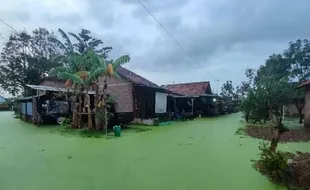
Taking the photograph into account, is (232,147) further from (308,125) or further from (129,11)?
(308,125)

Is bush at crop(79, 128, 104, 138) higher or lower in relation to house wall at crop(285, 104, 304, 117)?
lower

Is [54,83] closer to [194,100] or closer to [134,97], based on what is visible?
[134,97]

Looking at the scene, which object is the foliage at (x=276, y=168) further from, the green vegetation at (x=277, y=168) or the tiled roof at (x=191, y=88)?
the tiled roof at (x=191, y=88)

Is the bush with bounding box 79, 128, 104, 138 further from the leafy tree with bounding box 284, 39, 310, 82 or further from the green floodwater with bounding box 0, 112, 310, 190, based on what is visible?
the leafy tree with bounding box 284, 39, 310, 82

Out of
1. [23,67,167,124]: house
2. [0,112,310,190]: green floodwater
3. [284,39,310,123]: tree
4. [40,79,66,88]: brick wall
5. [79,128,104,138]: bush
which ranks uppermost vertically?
[284,39,310,123]: tree

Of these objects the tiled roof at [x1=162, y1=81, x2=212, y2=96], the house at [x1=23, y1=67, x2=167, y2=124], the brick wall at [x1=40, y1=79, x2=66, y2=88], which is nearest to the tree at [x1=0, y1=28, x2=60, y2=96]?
the brick wall at [x1=40, y1=79, x2=66, y2=88]

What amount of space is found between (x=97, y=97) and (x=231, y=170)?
7581 millimetres

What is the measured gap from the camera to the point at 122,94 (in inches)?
620

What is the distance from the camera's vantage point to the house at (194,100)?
73.0 ft

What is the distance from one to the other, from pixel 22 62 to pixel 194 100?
17388 millimetres

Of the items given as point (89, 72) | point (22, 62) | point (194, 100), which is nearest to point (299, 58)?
point (194, 100)

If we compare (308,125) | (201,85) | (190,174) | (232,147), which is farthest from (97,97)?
(201,85)

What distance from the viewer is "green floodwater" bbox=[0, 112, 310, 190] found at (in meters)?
4.19

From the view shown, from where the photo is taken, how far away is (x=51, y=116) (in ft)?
47.8
